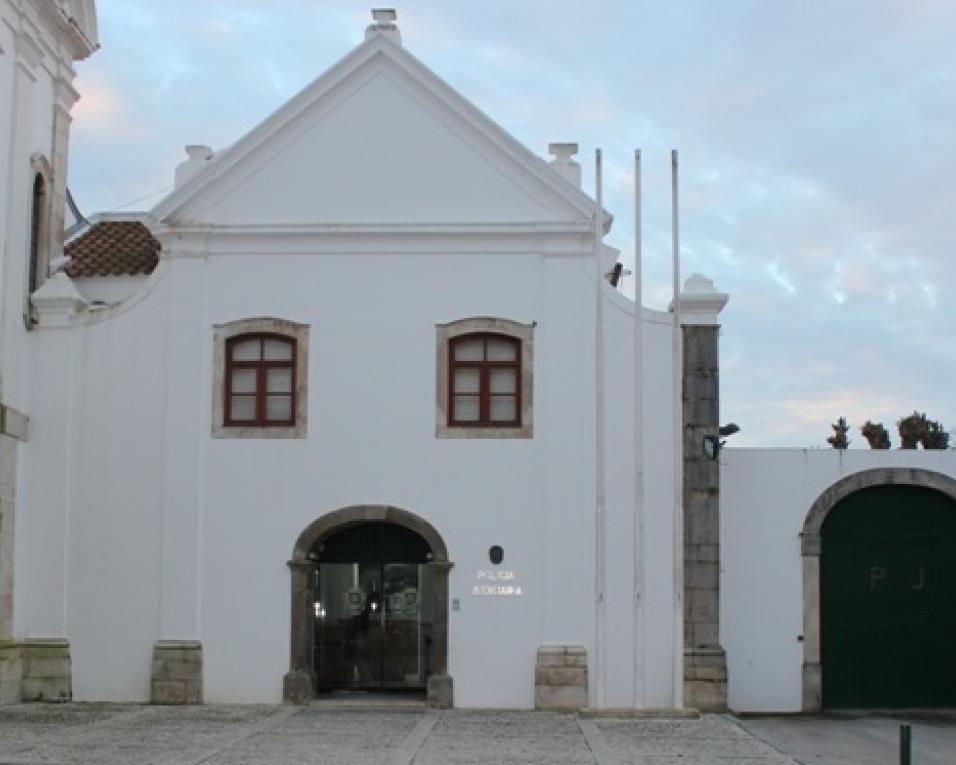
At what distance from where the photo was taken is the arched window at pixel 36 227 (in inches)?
983

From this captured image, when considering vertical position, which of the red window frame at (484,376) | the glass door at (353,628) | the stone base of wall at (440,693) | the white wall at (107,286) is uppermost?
the white wall at (107,286)

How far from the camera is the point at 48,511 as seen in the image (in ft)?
79.1

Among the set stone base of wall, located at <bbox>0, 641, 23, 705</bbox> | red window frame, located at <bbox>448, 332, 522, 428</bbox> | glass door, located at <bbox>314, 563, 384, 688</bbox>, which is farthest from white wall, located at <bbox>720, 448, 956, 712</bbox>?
stone base of wall, located at <bbox>0, 641, 23, 705</bbox>

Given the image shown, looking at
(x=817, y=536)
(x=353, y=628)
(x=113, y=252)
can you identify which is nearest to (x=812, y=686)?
(x=817, y=536)

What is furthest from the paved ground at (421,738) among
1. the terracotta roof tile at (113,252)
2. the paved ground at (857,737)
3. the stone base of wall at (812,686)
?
the terracotta roof tile at (113,252)

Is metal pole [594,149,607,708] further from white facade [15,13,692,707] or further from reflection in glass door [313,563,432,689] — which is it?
reflection in glass door [313,563,432,689]

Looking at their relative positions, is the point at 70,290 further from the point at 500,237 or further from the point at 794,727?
the point at 794,727

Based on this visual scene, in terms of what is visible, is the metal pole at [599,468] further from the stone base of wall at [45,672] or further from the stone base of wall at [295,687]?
the stone base of wall at [45,672]

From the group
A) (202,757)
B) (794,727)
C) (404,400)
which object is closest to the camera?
(202,757)

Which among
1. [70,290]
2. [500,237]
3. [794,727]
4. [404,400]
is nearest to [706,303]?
[500,237]

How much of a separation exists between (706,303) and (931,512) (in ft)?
16.6

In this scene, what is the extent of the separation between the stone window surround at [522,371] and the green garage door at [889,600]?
5146mm

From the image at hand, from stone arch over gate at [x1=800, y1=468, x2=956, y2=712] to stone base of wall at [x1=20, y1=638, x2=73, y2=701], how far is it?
36.3ft

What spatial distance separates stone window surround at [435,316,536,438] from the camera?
23859mm
